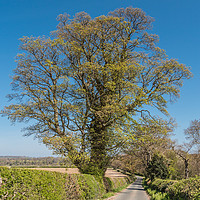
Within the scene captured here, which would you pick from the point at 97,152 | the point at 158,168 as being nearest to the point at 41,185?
the point at 97,152

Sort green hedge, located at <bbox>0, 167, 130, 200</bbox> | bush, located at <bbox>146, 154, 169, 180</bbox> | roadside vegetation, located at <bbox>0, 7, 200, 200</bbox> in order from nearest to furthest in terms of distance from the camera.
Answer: green hedge, located at <bbox>0, 167, 130, 200</bbox>, roadside vegetation, located at <bbox>0, 7, 200, 200</bbox>, bush, located at <bbox>146, 154, 169, 180</bbox>

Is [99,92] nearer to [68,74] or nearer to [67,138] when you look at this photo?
[68,74]

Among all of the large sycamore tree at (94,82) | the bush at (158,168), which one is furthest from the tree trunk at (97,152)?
the bush at (158,168)

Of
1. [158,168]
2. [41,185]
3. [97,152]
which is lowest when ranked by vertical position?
[158,168]

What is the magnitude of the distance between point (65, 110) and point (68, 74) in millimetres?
3267

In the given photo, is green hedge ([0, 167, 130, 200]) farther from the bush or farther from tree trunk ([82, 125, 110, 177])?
the bush

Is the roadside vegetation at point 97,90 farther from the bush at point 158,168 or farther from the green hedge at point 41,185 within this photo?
the bush at point 158,168

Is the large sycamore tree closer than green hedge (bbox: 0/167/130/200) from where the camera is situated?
No

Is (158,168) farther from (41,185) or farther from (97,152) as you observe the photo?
(41,185)

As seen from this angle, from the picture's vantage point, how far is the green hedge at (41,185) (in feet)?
21.9

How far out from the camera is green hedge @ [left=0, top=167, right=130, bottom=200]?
21.9ft

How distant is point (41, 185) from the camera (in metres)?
8.98

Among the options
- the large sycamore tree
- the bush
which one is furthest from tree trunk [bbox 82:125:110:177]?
the bush

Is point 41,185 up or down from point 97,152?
down
